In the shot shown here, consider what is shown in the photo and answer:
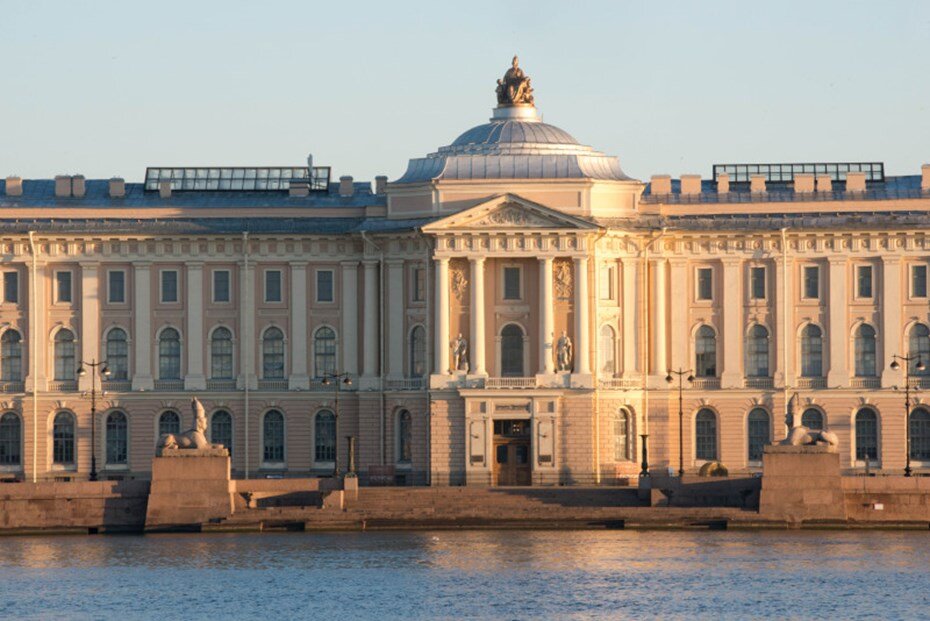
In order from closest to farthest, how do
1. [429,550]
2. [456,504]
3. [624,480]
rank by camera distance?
1. [429,550]
2. [456,504]
3. [624,480]

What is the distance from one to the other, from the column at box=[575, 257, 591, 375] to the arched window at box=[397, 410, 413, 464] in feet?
18.6

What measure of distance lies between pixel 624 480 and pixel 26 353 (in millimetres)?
19391

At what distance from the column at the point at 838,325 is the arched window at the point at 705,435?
3801 millimetres

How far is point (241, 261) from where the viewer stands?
117m

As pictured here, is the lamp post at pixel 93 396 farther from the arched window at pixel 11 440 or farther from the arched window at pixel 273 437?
the arched window at pixel 273 437

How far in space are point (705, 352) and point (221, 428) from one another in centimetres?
1522

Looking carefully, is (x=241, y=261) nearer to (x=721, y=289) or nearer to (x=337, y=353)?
(x=337, y=353)

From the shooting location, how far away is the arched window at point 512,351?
374ft

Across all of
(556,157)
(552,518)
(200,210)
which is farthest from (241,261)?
(552,518)

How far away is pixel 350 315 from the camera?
385ft

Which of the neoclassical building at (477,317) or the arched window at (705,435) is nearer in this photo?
the neoclassical building at (477,317)

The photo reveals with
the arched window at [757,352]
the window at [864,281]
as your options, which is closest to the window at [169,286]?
the arched window at [757,352]

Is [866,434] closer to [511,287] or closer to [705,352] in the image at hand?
[705,352]

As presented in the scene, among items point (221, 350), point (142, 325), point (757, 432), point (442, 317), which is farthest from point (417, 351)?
point (757, 432)
